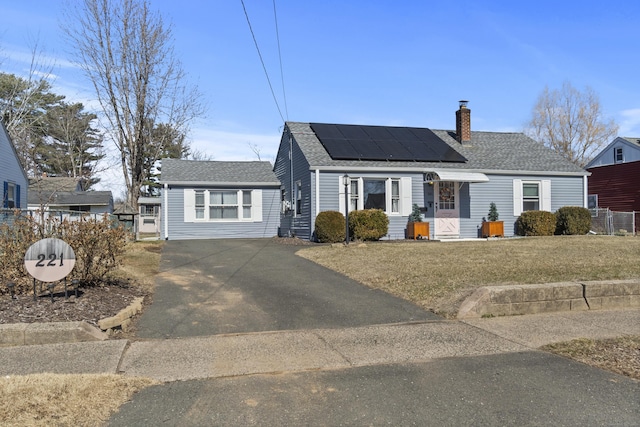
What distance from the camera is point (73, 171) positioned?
150ft

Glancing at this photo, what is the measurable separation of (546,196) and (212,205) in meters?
14.2

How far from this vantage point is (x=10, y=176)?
808 inches

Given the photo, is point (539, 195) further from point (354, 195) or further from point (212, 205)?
point (212, 205)

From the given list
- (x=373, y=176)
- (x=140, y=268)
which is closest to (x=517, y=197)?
(x=373, y=176)

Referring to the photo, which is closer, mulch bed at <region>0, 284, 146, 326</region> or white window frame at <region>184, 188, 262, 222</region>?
mulch bed at <region>0, 284, 146, 326</region>

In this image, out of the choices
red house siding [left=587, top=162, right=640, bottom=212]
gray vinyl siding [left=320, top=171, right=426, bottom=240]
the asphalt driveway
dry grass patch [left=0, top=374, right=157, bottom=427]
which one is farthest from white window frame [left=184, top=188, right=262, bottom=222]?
red house siding [left=587, top=162, right=640, bottom=212]

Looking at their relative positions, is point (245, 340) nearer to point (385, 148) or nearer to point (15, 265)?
point (15, 265)

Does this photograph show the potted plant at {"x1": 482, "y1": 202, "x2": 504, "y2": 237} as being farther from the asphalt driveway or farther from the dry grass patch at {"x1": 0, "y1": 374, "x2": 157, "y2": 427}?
the dry grass patch at {"x1": 0, "y1": 374, "x2": 157, "y2": 427}

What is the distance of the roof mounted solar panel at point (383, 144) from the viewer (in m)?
19.1

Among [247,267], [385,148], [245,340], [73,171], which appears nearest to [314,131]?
[385,148]

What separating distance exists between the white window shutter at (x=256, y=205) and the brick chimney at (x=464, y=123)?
954 cm

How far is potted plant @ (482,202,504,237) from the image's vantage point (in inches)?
760

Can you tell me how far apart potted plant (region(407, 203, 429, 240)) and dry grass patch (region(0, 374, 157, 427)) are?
14.8 m

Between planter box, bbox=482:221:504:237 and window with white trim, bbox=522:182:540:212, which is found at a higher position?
window with white trim, bbox=522:182:540:212
